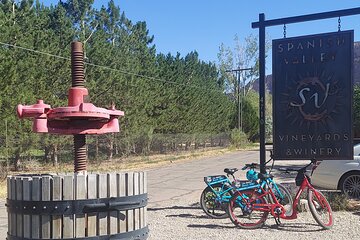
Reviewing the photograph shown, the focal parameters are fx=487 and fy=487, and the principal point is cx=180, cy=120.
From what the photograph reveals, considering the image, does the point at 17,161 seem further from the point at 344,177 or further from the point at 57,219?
the point at 57,219

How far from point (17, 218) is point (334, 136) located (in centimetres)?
658

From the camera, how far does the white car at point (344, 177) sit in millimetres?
11117

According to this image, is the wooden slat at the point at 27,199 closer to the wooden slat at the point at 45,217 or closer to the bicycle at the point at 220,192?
the wooden slat at the point at 45,217

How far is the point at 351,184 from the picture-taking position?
11.1 m

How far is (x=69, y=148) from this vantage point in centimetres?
2550

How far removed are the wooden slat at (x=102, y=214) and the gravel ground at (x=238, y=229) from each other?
3.23 meters

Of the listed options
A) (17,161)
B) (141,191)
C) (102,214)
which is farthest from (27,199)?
(17,161)

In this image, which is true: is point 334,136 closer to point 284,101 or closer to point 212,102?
point 284,101

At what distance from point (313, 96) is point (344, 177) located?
273 cm

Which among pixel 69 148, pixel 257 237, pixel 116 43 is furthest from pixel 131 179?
pixel 116 43

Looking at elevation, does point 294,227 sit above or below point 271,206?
below

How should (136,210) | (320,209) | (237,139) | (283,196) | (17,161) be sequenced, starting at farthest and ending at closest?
(237,139) < (17,161) < (283,196) < (320,209) < (136,210)

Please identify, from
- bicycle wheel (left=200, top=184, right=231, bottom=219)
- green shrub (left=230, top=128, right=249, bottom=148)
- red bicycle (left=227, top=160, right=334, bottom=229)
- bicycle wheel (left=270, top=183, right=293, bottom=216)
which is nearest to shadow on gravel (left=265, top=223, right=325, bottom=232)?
red bicycle (left=227, top=160, right=334, bottom=229)

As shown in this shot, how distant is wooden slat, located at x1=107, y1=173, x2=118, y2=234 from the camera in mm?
4555
